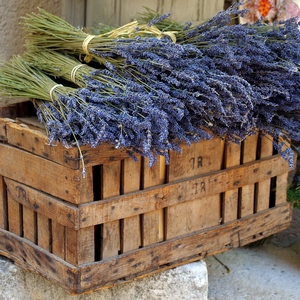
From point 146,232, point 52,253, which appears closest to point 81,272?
point 52,253

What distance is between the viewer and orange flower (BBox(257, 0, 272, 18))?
9.98 feet

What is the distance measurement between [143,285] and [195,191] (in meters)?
0.47

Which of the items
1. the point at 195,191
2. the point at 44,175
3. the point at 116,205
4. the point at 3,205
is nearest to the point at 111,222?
the point at 116,205

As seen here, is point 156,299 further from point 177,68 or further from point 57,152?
point 177,68

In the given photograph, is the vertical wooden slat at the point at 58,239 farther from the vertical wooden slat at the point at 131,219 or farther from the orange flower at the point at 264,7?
the orange flower at the point at 264,7

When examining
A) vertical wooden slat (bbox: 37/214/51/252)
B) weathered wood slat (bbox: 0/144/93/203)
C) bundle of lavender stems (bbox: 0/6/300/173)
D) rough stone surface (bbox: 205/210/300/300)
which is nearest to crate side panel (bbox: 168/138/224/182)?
bundle of lavender stems (bbox: 0/6/300/173)

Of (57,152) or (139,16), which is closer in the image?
(57,152)

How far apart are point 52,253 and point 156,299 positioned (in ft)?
1.73

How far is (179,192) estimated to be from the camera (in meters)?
2.42

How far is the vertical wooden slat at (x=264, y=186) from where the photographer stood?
2719mm

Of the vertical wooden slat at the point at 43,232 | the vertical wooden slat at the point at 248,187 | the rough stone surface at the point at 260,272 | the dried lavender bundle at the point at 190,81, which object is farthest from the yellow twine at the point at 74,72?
the rough stone surface at the point at 260,272

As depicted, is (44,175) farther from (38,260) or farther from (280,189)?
(280,189)

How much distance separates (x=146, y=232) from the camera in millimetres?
2379

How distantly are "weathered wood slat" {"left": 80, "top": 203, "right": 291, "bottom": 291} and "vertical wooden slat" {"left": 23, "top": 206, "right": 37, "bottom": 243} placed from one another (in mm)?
318
